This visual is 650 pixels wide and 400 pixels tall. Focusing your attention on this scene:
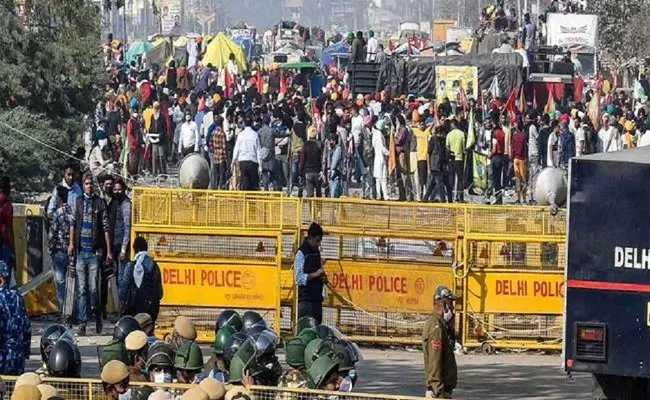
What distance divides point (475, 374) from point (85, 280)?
3961mm

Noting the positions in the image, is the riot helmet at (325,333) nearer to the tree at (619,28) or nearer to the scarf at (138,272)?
the scarf at (138,272)

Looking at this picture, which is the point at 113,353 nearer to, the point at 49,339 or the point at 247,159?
the point at 49,339

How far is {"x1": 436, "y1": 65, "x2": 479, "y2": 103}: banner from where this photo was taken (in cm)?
5022

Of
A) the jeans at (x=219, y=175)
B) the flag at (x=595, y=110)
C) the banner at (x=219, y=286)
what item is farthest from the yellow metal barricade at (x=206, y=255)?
the flag at (x=595, y=110)

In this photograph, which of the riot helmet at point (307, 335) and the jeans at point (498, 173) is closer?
the riot helmet at point (307, 335)

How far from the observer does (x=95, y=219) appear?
20.1m

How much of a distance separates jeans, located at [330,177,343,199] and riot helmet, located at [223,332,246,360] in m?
19.4

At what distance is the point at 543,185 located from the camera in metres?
21.8

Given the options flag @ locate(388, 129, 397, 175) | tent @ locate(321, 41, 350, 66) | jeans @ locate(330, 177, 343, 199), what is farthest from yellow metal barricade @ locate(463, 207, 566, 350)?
tent @ locate(321, 41, 350, 66)

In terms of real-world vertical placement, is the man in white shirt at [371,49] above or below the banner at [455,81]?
above

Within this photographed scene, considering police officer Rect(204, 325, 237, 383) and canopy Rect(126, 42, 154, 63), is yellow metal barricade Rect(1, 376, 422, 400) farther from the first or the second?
canopy Rect(126, 42, 154, 63)

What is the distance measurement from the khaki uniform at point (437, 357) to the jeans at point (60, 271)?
5.90 m

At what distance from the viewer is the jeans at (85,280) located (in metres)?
20.2

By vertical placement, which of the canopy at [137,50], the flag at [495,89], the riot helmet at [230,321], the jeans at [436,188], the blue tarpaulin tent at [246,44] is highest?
the blue tarpaulin tent at [246,44]
